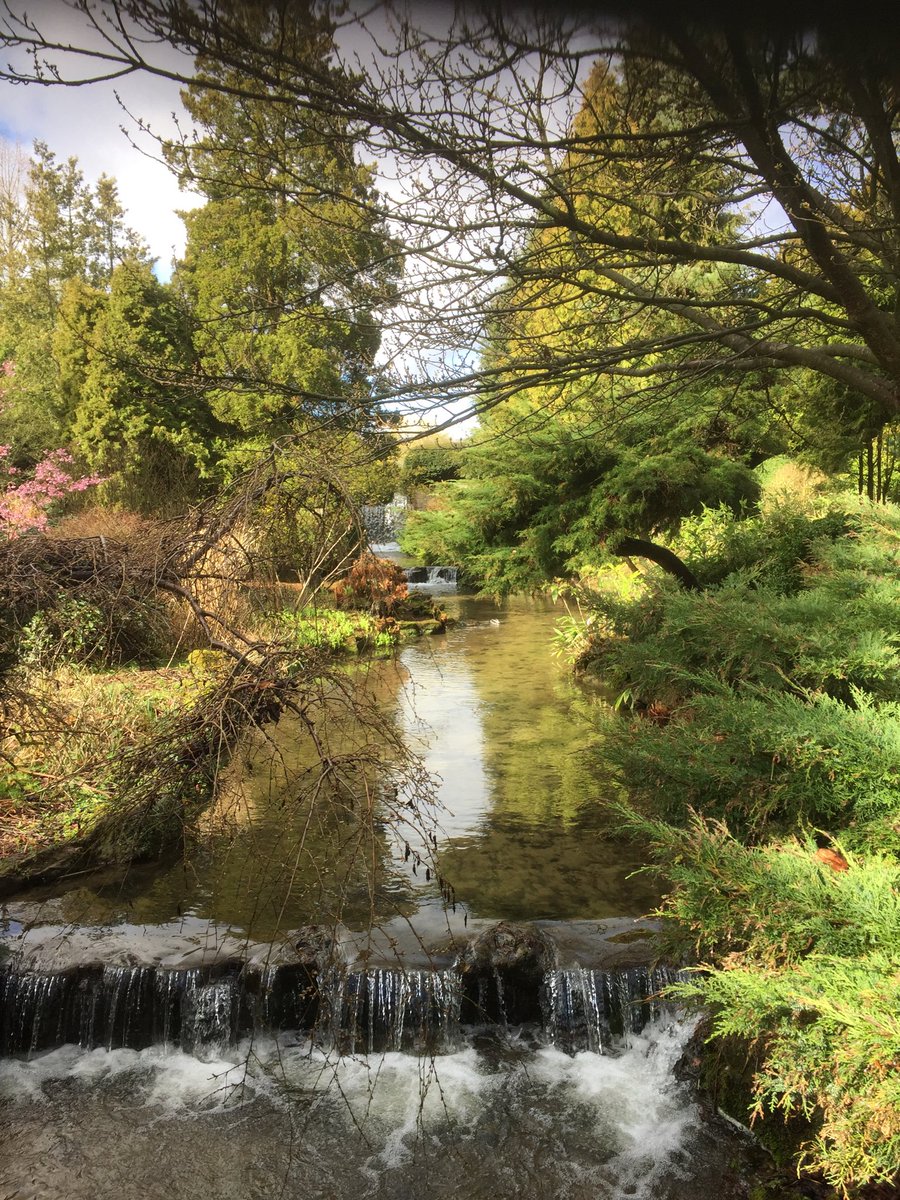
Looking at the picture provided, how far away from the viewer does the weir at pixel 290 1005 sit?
165 inches

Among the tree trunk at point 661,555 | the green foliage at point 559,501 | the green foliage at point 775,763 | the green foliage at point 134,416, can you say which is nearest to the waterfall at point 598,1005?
the green foliage at point 775,763

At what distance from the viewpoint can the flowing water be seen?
3324mm

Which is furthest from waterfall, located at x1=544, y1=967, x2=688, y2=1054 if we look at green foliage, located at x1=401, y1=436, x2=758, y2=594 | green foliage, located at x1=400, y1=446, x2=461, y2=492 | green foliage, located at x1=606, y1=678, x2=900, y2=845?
green foliage, located at x1=400, y1=446, x2=461, y2=492

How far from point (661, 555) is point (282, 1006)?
18.9 feet

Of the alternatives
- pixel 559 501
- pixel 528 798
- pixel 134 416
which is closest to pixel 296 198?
pixel 559 501

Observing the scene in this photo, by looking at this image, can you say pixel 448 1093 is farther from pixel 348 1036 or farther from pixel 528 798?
pixel 528 798

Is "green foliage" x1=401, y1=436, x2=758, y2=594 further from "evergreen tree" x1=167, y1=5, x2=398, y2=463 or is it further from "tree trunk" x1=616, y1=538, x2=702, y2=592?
"evergreen tree" x1=167, y1=5, x2=398, y2=463

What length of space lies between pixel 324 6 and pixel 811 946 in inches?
108

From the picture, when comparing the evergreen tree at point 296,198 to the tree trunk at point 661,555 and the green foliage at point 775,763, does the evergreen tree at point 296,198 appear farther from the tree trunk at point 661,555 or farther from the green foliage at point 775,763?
the tree trunk at point 661,555

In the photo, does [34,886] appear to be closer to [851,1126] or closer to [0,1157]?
[0,1157]

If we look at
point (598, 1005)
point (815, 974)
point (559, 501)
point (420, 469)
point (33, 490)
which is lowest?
point (598, 1005)

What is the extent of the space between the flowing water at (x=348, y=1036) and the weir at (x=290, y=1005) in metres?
0.01

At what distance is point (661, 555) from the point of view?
8.45 metres

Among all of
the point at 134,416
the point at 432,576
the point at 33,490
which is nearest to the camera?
the point at 33,490
